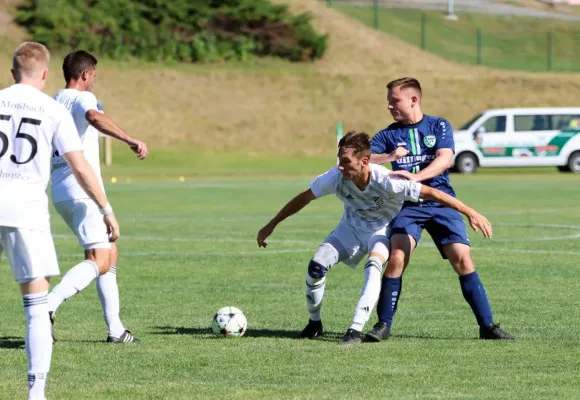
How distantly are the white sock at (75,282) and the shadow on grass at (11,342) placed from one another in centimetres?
46

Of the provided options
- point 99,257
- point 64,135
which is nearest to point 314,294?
point 99,257

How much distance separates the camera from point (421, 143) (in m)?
9.43

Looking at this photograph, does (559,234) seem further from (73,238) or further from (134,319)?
(134,319)

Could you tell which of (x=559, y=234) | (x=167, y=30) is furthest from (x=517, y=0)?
(x=559, y=234)

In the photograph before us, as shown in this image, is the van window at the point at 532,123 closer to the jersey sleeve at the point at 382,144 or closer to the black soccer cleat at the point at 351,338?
the jersey sleeve at the point at 382,144

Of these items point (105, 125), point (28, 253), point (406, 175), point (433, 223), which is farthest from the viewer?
point (433, 223)

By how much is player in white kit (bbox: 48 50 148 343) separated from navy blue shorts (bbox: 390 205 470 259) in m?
2.08

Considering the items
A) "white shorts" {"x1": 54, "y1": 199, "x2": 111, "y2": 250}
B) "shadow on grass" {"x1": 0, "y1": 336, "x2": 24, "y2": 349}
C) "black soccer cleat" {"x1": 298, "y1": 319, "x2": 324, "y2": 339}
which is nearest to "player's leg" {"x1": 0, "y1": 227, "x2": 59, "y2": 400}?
"white shorts" {"x1": 54, "y1": 199, "x2": 111, "y2": 250}

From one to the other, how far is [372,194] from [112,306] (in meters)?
2.19

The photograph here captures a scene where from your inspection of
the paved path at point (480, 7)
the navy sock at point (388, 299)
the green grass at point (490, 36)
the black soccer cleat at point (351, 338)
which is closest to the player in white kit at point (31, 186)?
the black soccer cleat at point (351, 338)

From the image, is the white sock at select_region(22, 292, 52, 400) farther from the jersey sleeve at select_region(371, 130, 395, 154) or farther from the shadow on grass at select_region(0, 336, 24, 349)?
the jersey sleeve at select_region(371, 130, 395, 154)

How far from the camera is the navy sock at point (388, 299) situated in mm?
9297

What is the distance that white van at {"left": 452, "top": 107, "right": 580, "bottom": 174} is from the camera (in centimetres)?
4184

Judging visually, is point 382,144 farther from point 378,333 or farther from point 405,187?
point 378,333
